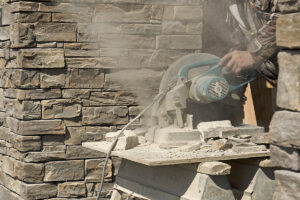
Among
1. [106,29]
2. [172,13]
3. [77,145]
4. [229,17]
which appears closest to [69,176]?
[77,145]

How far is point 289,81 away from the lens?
320cm

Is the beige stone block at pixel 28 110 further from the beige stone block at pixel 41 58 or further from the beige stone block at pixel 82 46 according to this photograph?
the beige stone block at pixel 82 46

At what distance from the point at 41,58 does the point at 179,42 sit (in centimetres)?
109

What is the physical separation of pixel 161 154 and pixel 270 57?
1.20 meters

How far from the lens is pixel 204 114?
4.54 metres

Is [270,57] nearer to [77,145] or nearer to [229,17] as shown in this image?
[229,17]

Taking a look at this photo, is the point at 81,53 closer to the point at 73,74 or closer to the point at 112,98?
the point at 73,74

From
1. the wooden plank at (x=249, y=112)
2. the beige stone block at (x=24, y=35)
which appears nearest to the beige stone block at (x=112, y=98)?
the beige stone block at (x=24, y=35)

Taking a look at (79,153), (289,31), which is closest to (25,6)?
(79,153)

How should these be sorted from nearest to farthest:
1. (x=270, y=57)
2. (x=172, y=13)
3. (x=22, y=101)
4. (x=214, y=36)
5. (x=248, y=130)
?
(x=248, y=130) < (x=270, y=57) < (x=22, y=101) < (x=172, y=13) < (x=214, y=36)

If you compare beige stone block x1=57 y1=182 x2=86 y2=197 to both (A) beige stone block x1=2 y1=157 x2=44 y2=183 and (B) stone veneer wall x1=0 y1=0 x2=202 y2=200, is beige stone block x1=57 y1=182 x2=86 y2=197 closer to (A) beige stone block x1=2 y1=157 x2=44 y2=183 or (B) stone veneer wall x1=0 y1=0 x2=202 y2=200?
(B) stone veneer wall x1=0 y1=0 x2=202 y2=200

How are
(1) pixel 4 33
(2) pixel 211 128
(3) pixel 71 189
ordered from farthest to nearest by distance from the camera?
1. (1) pixel 4 33
2. (3) pixel 71 189
3. (2) pixel 211 128

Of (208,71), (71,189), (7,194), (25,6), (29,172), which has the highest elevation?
(25,6)

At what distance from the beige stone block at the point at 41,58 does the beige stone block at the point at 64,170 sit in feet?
2.38
